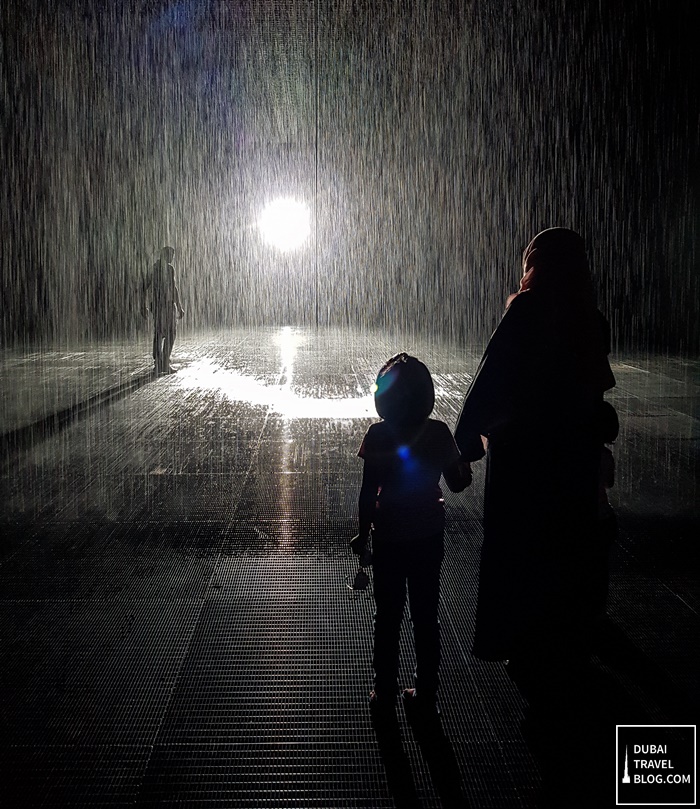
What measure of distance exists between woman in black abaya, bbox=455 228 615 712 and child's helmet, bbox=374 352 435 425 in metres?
0.33

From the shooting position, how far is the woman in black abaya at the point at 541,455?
2.60m

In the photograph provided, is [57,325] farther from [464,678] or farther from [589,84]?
[464,678]

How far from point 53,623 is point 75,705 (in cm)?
72

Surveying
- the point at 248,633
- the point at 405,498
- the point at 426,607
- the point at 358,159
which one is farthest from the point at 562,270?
the point at 358,159

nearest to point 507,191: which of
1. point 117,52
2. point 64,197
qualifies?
point 117,52

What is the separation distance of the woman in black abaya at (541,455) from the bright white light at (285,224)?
22.1 meters

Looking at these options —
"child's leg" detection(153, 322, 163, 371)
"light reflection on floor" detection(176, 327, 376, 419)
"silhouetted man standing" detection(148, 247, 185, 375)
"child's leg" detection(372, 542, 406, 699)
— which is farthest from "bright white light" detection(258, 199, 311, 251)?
"child's leg" detection(372, 542, 406, 699)

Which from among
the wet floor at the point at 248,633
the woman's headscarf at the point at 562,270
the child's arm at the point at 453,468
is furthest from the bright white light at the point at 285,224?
the child's arm at the point at 453,468

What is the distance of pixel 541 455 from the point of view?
105 inches

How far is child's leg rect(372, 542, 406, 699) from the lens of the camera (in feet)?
8.05

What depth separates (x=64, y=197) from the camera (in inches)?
730

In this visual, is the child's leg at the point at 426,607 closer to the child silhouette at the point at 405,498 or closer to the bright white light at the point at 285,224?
the child silhouette at the point at 405,498

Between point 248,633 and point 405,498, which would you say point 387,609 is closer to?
point 405,498

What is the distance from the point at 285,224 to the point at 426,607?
911 inches
